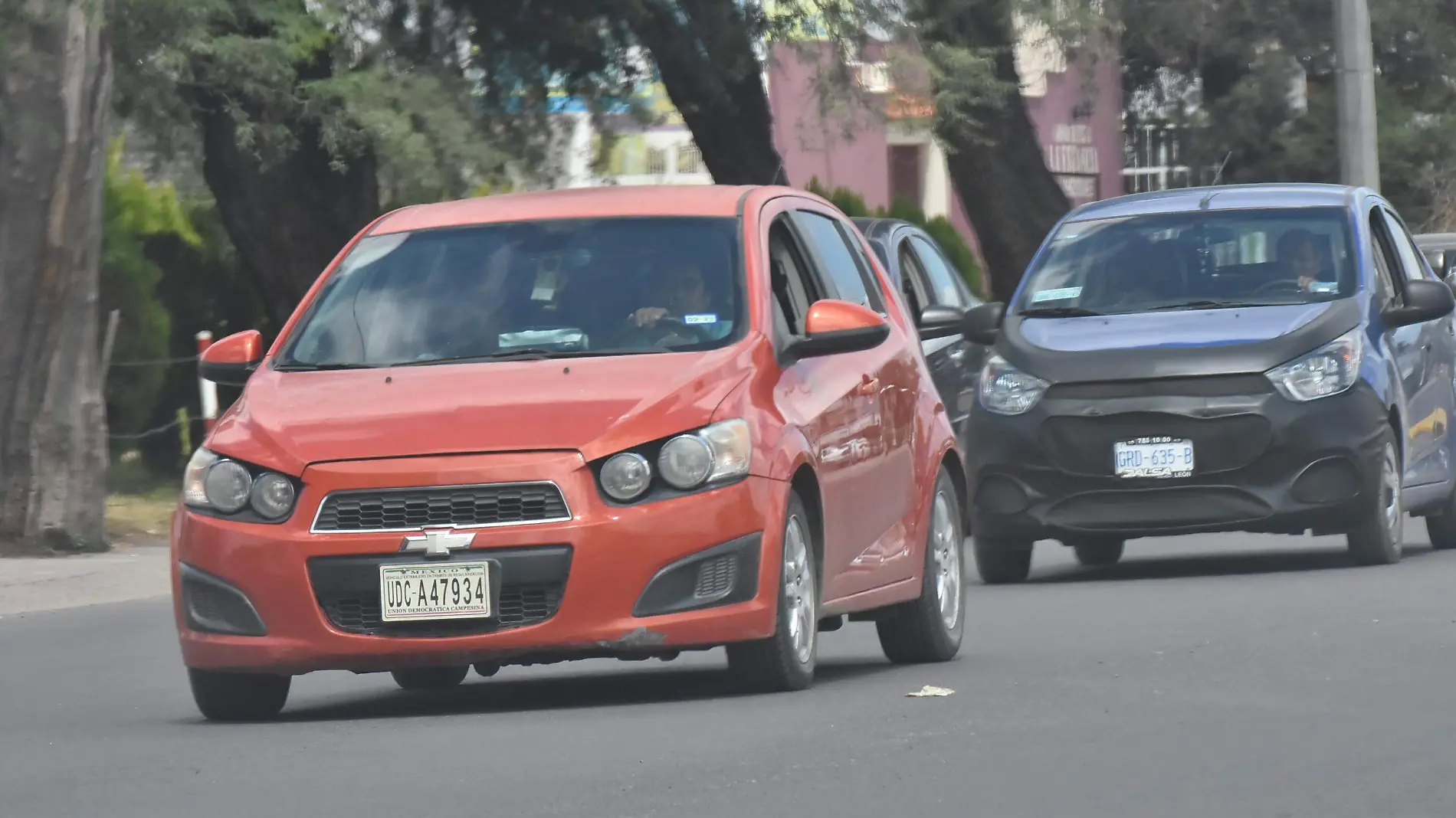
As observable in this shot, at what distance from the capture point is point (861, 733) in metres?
8.37

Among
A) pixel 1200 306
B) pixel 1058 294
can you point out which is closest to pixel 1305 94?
pixel 1058 294

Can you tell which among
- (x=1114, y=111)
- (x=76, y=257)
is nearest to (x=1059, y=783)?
(x=76, y=257)

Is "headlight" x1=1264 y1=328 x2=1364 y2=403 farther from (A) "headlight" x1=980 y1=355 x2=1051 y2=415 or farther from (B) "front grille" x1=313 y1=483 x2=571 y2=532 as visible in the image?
(B) "front grille" x1=313 y1=483 x2=571 y2=532

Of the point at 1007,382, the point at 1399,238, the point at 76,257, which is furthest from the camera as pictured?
the point at 76,257

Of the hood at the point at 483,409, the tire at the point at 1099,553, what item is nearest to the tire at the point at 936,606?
the hood at the point at 483,409

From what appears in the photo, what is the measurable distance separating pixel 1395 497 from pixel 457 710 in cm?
616

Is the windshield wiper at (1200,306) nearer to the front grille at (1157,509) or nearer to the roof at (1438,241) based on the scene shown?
the front grille at (1157,509)

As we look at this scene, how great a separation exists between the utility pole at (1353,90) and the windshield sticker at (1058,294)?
1327 centimetres

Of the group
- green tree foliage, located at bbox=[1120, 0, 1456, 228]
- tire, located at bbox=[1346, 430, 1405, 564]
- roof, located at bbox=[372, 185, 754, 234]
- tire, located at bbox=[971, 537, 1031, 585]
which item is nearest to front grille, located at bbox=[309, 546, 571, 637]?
roof, located at bbox=[372, 185, 754, 234]

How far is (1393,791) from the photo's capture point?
7.11 meters

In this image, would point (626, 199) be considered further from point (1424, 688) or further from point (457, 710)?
point (1424, 688)

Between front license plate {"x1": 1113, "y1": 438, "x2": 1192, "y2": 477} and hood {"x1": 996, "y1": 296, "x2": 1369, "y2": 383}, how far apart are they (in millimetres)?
296

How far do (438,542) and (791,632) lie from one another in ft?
3.76

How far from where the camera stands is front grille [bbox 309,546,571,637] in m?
8.85
